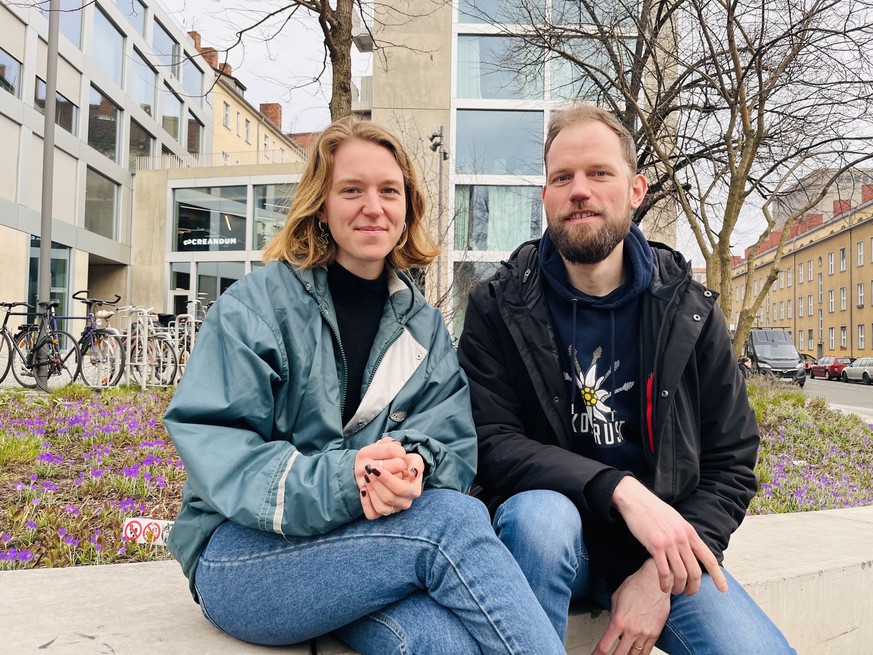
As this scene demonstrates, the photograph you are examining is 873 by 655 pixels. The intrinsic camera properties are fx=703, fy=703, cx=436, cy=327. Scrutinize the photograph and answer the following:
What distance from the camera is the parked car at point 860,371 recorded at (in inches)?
1443

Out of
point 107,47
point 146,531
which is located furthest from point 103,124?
point 146,531

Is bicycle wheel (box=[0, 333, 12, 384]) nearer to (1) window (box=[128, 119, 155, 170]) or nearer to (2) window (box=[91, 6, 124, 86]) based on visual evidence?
(2) window (box=[91, 6, 124, 86])

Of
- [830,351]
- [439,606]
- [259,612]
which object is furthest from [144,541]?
[830,351]

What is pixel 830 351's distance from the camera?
55344 mm

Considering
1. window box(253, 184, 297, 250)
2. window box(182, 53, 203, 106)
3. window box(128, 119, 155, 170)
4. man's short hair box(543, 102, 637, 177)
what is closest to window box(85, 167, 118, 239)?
window box(128, 119, 155, 170)

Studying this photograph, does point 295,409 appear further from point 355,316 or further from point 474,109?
point 474,109

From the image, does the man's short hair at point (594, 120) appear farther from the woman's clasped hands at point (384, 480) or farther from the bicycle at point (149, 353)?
the bicycle at point (149, 353)

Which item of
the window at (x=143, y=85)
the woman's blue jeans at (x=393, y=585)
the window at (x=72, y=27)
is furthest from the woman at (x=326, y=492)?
the window at (x=143, y=85)

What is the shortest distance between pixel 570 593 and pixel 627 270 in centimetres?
110

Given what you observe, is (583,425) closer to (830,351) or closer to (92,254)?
(92,254)

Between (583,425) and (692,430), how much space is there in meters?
0.34

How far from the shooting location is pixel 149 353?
8.63 m

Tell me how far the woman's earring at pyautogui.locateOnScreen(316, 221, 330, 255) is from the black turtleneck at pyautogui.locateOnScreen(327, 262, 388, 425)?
0.07 m

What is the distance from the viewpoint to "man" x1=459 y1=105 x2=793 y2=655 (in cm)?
195
